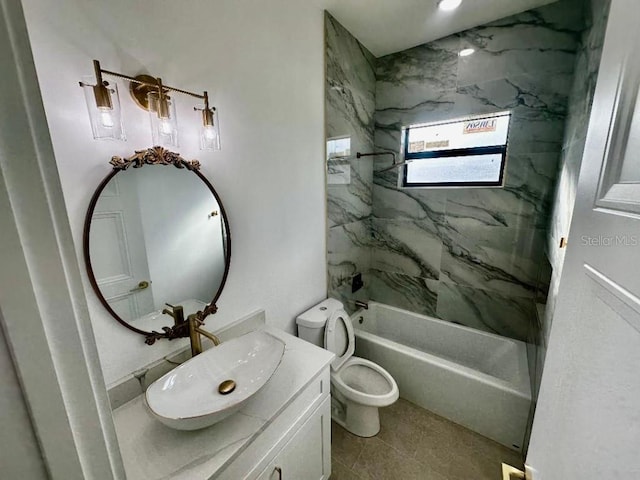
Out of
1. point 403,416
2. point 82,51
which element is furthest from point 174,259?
point 403,416

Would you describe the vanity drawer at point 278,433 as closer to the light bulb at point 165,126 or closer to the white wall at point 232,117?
the white wall at point 232,117

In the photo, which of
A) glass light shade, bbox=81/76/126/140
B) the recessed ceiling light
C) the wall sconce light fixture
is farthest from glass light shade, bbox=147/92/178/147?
the recessed ceiling light

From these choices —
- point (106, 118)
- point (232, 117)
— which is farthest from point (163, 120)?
point (232, 117)

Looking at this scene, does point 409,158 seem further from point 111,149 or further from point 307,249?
point 111,149

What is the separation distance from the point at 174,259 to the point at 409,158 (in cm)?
223

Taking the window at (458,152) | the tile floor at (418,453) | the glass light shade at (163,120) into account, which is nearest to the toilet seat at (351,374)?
the tile floor at (418,453)

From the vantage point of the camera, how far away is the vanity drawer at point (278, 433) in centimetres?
86

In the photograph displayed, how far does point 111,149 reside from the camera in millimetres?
917

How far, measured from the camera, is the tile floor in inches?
60.4

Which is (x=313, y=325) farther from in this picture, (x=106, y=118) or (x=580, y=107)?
(x=580, y=107)

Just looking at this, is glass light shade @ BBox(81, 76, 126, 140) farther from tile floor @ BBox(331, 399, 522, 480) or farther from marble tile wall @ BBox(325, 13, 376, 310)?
tile floor @ BBox(331, 399, 522, 480)

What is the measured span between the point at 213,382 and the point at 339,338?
107cm

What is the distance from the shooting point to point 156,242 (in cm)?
111

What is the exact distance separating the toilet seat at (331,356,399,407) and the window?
5.65 feet
